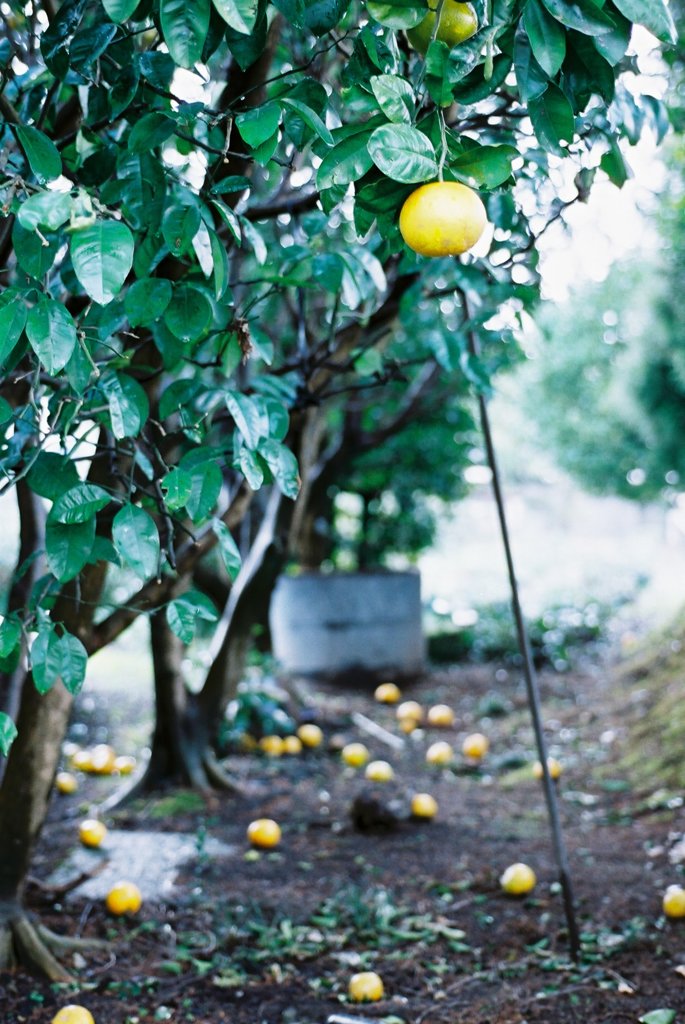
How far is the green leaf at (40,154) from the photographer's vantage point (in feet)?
4.66

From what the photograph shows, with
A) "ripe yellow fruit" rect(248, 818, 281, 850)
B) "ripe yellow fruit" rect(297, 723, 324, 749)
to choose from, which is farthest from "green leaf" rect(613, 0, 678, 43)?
"ripe yellow fruit" rect(297, 723, 324, 749)

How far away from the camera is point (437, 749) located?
5.22 meters

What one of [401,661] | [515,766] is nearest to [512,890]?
[515,766]

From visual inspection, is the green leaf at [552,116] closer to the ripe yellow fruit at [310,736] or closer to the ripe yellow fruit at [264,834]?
the ripe yellow fruit at [264,834]

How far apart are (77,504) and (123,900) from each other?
77.5 inches

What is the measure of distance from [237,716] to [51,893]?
2.41 meters

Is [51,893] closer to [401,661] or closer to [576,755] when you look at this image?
[576,755]

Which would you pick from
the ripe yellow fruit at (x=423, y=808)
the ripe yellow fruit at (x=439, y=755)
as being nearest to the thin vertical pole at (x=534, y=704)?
the ripe yellow fruit at (x=423, y=808)

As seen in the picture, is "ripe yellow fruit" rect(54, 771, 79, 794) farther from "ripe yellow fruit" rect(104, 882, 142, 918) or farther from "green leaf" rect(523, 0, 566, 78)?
"green leaf" rect(523, 0, 566, 78)

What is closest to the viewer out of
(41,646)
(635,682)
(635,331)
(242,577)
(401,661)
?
(41,646)

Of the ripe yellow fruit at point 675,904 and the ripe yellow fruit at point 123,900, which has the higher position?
the ripe yellow fruit at point 675,904

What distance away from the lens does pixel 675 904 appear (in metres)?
2.84

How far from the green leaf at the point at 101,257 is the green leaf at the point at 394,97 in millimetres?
416

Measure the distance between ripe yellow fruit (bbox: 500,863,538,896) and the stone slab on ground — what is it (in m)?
1.11
